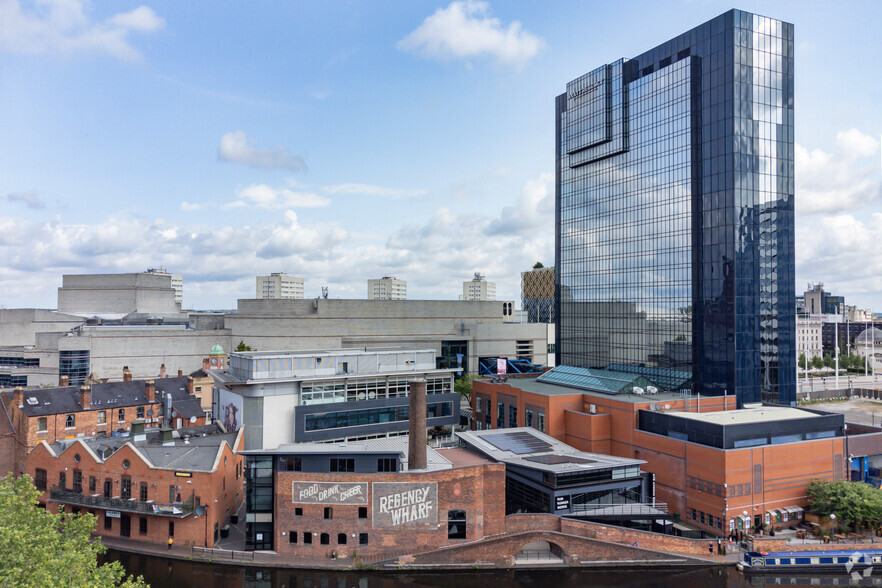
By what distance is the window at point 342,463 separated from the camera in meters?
49.3

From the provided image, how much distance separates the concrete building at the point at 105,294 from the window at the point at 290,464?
14385cm

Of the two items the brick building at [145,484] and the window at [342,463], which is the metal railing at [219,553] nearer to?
the brick building at [145,484]

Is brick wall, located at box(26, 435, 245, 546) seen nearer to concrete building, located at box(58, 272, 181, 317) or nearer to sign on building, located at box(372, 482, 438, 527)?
sign on building, located at box(372, 482, 438, 527)

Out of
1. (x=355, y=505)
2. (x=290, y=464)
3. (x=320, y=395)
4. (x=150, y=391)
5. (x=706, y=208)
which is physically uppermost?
(x=706, y=208)

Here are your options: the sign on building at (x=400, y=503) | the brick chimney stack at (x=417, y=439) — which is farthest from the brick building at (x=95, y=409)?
the brick chimney stack at (x=417, y=439)

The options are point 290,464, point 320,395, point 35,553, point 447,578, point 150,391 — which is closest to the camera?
point 35,553

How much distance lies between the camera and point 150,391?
77.8 metres

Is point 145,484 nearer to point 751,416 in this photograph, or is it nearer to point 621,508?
point 621,508

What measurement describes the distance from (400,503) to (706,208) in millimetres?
56774

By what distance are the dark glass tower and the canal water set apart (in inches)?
1171

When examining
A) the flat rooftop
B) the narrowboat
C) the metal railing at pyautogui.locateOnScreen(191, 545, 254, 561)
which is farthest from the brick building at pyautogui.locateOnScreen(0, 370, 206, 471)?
the narrowboat

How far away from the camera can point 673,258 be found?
80.4m

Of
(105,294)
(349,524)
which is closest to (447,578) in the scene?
(349,524)

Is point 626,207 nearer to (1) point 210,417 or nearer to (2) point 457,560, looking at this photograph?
(2) point 457,560
